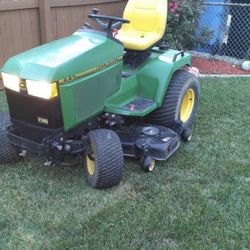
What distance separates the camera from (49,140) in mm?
3076

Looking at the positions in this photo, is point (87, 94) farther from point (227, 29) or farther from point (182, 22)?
point (227, 29)

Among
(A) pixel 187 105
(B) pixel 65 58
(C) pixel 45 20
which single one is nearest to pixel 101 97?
(B) pixel 65 58

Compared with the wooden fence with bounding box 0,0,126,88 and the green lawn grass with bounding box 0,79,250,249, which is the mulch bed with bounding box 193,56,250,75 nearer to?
the wooden fence with bounding box 0,0,126,88

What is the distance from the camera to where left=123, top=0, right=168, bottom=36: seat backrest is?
13.1 ft

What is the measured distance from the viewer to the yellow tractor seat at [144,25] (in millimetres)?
3838

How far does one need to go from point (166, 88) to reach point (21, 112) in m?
1.36

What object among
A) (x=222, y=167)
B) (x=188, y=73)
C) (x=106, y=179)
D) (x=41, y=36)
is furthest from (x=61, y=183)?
(x=41, y=36)

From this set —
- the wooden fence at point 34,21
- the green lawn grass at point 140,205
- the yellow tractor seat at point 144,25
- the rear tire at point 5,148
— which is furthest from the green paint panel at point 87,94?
the wooden fence at point 34,21

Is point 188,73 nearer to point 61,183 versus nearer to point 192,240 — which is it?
point 61,183

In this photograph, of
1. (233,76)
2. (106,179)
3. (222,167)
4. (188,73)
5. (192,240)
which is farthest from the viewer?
(233,76)

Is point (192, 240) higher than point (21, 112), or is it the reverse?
point (21, 112)

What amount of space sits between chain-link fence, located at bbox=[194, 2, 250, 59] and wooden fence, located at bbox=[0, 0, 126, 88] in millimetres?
2332

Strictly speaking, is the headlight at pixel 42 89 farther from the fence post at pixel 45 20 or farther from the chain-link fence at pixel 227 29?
the chain-link fence at pixel 227 29

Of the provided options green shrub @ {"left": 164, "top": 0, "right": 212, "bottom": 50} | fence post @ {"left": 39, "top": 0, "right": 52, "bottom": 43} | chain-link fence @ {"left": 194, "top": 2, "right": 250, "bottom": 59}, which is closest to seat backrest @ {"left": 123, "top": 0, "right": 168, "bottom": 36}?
fence post @ {"left": 39, "top": 0, "right": 52, "bottom": 43}
